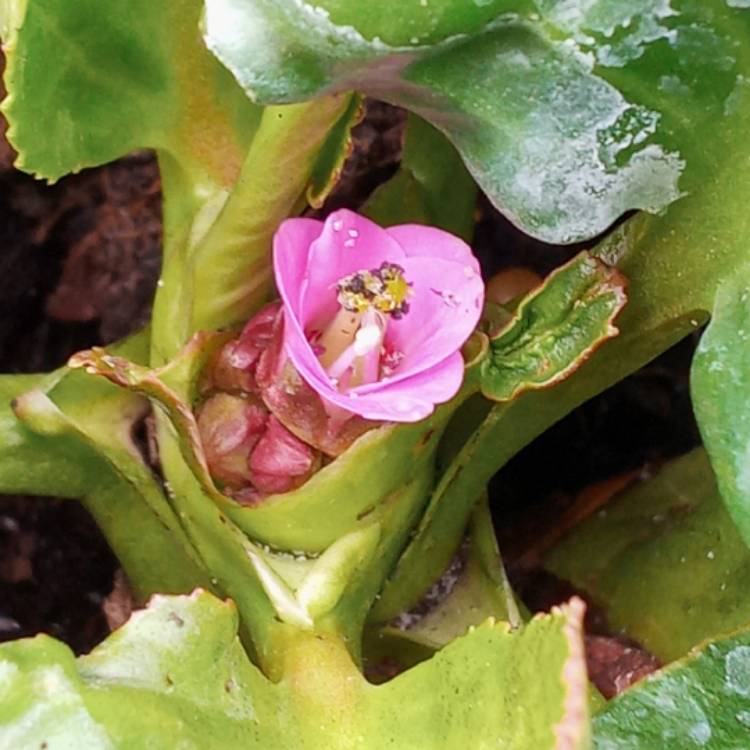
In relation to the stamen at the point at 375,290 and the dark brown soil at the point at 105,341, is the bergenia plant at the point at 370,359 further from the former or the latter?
the dark brown soil at the point at 105,341

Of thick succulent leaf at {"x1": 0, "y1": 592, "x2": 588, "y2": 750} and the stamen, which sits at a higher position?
the stamen

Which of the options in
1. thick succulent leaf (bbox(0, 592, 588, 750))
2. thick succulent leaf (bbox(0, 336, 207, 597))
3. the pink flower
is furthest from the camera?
thick succulent leaf (bbox(0, 336, 207, 597))

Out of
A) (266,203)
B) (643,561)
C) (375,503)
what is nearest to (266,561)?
(375,503)

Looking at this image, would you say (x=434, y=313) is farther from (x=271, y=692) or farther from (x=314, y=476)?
A: (x=271, y=692)

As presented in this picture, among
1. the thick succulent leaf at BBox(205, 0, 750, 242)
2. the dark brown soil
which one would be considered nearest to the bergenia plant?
the thick succulent leaf at BBox(205, 0, 750, 242)

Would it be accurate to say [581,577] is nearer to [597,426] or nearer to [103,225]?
[597,426]

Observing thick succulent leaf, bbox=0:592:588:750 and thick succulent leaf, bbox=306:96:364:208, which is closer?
thick succulent leaf, bbox=0:592:588:750

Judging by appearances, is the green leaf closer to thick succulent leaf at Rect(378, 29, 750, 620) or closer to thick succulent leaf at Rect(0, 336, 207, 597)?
thick succulent leaf at Rect(378, 29, 750, 620)
